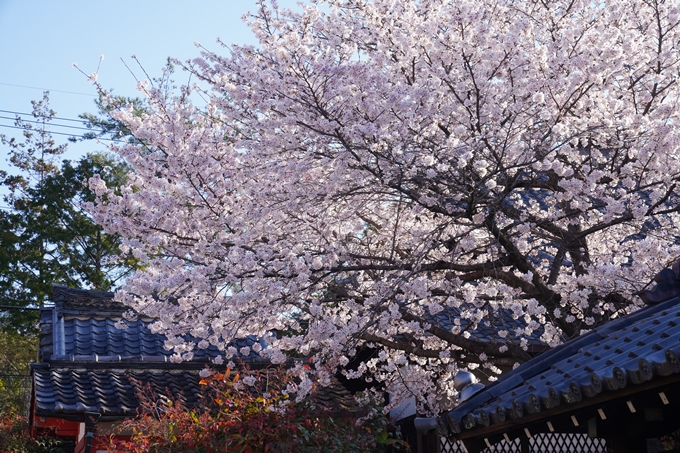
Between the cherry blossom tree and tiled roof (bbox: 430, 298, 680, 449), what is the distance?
1.80 m

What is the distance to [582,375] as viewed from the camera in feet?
10.6

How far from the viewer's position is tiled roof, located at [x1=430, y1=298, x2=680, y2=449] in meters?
2.79

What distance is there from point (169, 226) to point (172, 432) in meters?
1.88

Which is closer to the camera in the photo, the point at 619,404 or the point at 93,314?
the point at 619,404

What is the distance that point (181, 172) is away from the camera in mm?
6535

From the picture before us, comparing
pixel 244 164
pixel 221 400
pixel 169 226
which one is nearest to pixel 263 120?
pixel 244 164

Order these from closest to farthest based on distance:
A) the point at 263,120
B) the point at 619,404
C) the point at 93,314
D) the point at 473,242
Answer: the point at 619,404 → the point at 473,242 → the point at 263,120 → the point at 93,314

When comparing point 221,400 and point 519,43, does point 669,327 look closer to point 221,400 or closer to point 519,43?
point 519,43

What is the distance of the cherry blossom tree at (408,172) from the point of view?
5.89m

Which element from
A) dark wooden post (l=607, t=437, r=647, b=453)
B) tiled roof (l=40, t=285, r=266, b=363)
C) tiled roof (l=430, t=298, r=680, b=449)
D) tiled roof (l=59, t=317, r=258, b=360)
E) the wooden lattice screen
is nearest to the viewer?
tiled roof (l=430, t=298, r=680, b=449)

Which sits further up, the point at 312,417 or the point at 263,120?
the point at 263,120

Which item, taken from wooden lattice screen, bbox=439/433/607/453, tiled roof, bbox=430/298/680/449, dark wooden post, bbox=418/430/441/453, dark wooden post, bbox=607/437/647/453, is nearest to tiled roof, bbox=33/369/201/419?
dark wooden post, bbox=418/430/441/453

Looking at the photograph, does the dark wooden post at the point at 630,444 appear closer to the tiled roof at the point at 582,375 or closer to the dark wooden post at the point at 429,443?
the tiled roof at the point at 582,375

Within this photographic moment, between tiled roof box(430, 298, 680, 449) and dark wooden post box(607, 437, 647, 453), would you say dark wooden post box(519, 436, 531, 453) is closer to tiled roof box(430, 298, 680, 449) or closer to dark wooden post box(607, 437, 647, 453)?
tiled roof box(430, 298, 680, 449)
